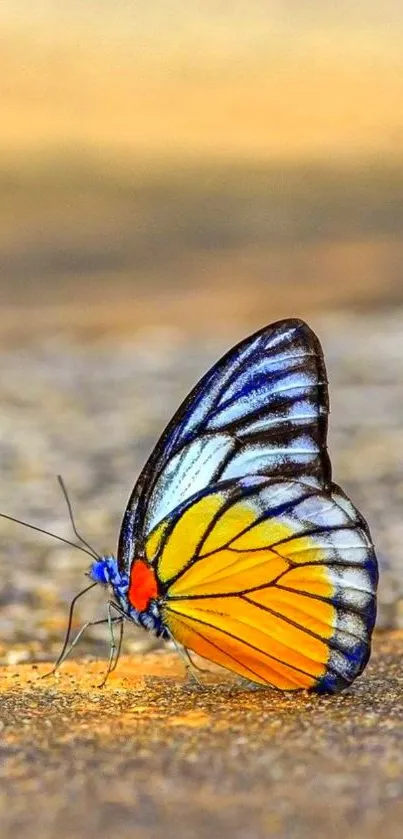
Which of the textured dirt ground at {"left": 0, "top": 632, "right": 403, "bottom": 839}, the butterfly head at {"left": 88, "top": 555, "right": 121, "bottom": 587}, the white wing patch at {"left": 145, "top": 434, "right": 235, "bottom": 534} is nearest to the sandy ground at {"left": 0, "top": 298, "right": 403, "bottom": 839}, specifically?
the textured dirt ground at {"left": 0, "top": 632, "right": 403, "bottom": 839}

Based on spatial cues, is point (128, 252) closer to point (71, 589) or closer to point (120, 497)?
point (120, 497)

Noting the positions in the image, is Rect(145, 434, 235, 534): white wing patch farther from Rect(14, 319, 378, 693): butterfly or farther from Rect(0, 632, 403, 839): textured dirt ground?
Rect(0, 632, 403, 839): textured dirt ground

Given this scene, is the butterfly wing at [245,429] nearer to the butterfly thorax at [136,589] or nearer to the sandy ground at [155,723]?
the butterfly thorax at [136,589]

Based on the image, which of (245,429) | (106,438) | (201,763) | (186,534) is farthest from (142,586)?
(106,438)

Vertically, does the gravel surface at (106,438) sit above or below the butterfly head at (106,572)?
above

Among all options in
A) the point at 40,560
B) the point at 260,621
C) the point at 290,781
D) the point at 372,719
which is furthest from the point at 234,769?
the point at 40,560

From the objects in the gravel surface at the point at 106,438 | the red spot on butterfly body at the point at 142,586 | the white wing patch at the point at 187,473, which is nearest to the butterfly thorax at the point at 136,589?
the red spot on butterfly body at the point at 142,586

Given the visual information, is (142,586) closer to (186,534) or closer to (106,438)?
(186,534)
